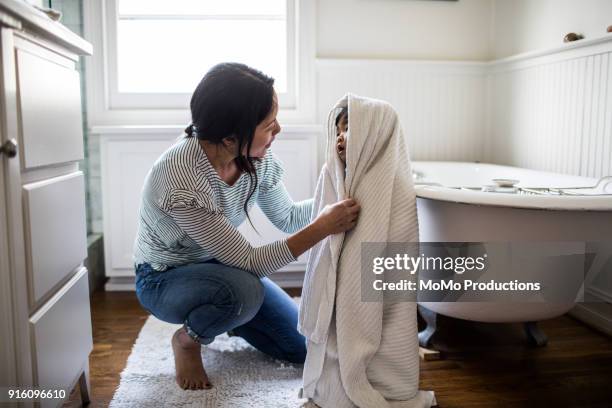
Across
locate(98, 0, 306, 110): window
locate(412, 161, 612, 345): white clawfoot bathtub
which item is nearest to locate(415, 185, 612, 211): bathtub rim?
locate(412, 161, 612, 345): white clawfoot bathtub

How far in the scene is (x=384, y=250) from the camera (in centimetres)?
127

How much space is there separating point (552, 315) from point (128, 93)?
2.00 meters

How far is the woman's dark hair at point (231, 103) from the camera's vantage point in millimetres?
1292

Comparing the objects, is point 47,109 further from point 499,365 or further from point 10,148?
point 499,365

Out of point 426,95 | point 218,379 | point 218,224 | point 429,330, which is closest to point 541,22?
point 426,95

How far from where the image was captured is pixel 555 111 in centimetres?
224

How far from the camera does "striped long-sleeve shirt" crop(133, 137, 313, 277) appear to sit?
4.31 feet

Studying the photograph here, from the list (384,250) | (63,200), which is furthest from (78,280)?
(384,250)

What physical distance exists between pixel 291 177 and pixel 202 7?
0.92m

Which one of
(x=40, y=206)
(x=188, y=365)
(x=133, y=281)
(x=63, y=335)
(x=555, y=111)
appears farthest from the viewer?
(x=133, y=281)

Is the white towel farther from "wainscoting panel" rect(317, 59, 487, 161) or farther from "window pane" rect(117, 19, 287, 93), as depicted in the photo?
"window pane" rect(117, 19, 287, 93)

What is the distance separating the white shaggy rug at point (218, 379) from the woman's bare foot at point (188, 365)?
21 mm

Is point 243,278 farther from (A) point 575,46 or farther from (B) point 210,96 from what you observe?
(A) point 575,46

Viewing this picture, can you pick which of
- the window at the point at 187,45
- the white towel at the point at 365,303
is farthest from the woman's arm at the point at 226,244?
the window at the point at 187,45
